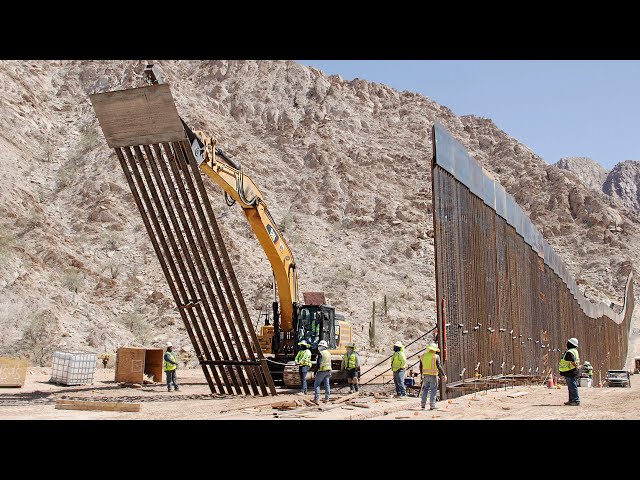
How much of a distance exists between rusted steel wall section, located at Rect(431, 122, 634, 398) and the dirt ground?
4.75 feet

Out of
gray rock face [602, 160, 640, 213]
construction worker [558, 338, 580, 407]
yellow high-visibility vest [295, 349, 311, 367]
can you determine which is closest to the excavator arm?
yellow high-visibility vest [295, 349, 311, 367]

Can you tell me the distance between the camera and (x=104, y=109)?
554 inches

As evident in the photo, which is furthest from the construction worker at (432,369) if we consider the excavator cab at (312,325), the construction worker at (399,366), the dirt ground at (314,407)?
the excavator cab at (312,325)

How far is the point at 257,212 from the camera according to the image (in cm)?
1891

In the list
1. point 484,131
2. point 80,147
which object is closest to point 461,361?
point 80,147

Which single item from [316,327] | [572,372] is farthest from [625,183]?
[572,372]

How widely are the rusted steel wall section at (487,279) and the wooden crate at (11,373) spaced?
12.4 m

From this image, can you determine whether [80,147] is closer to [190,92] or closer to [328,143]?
[190,92]

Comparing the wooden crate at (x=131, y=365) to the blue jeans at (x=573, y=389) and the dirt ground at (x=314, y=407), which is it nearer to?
the dirt ground at (x=314, y=407)

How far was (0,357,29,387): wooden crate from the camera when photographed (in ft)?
63.9

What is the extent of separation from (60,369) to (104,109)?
33.7 feet

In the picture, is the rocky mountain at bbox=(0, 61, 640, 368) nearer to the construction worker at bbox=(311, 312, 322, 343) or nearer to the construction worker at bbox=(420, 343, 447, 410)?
the construction worker at bbox=(311, 312, 322, 343)

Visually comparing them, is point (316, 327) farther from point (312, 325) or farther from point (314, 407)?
point (314, 407)

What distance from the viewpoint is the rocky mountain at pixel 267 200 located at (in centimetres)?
3625
